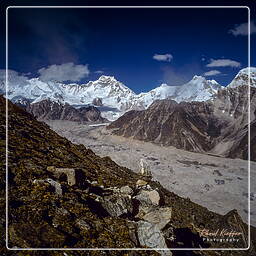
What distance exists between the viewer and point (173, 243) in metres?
4.39

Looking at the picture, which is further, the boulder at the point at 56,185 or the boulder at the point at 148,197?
the boulder at the point at 148,197

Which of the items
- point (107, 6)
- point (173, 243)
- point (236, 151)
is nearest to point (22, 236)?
point (173, 243)

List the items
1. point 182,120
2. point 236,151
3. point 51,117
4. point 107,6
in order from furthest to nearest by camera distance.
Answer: point 51,117
point 182,120
point 236,151
point 107,6

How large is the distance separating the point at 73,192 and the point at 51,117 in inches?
5551

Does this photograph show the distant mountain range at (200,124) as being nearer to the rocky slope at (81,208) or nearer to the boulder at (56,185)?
the rocky slope at (81,208)

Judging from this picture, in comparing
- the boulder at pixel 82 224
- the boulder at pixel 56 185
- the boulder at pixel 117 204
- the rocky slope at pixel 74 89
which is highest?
the rocky slope at pixel 74 89

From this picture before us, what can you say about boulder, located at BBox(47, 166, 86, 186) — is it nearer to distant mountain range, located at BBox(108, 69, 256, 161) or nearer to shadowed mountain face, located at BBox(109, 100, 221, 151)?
distant mountain range, located at BBox(108, 69, 256, 161)

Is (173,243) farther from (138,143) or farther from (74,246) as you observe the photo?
(138,143)

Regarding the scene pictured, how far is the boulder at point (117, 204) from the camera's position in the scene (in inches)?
174

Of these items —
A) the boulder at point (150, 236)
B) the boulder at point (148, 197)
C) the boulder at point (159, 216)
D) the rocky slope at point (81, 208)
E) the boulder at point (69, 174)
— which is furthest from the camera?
the boulder at point (148, 197)

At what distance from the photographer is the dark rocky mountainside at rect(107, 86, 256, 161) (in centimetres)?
9231

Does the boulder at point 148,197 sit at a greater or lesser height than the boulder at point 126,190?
lesser

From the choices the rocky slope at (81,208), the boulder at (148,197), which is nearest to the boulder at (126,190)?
the rocky slope at (81,208)

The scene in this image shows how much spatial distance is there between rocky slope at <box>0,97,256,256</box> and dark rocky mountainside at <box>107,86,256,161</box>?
7874cm
